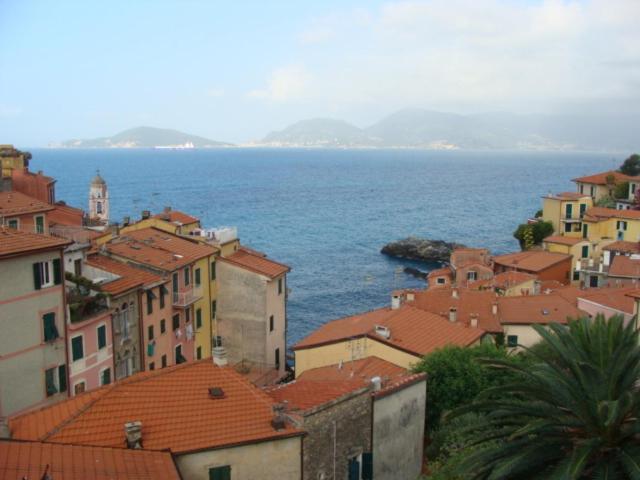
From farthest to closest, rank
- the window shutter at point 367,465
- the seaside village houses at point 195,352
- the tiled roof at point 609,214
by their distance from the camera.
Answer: the tiled roof at point 609,214, the window shutter at point 367,465, the seaside village houses at point 195,352

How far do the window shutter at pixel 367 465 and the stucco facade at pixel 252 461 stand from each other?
2.74 metres

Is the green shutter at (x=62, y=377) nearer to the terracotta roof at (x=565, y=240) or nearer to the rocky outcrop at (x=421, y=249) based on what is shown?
the terracotta roof at (x=565, y=240)

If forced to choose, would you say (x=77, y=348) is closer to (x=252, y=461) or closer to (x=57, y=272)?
(x=57, y=272)

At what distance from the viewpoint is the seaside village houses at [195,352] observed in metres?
16.7

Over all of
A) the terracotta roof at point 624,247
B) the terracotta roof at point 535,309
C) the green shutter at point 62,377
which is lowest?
the terracotta roof at point 535,309

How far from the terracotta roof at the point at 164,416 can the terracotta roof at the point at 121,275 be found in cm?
1152

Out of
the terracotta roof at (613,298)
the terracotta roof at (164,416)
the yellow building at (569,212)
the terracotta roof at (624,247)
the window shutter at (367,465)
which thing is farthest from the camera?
the yellow building at (569,212)

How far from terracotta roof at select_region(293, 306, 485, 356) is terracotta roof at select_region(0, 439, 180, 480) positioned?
50.0 ft

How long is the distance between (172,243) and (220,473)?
24.5 m

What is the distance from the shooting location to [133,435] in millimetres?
16156

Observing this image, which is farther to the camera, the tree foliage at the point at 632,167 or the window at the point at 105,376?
the tree foliage at the point at 632,167

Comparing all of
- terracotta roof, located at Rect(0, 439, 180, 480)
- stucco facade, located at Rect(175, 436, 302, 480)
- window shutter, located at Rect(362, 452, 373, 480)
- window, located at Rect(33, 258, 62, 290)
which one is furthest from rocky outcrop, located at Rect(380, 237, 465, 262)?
terracotta roof, located at Rect(0, 439, 180, 480)

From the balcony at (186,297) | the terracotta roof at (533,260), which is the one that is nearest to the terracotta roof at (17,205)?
the balcony at (186,297)

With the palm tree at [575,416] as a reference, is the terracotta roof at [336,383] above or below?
below
